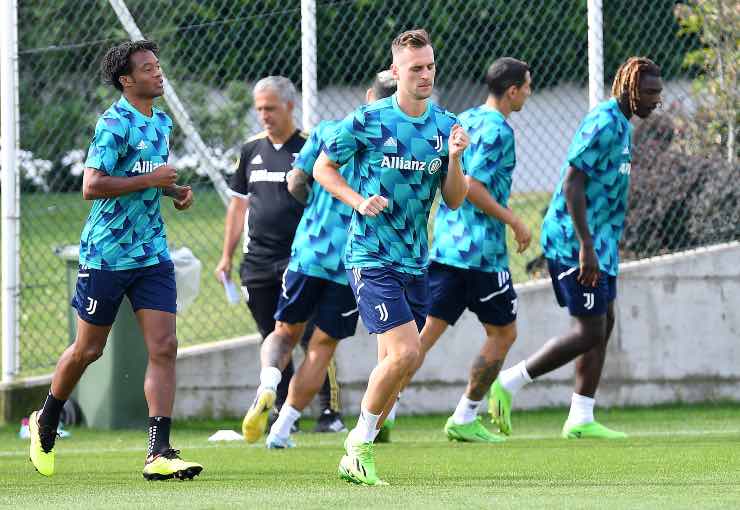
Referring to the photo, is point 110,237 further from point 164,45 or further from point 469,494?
point 164,45

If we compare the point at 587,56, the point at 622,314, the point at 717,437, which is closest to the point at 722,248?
the point at 622,314

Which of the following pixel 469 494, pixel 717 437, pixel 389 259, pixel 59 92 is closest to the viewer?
pixel 469 494

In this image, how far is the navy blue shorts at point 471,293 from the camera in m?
9.17

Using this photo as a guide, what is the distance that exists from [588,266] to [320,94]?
9.47 ft

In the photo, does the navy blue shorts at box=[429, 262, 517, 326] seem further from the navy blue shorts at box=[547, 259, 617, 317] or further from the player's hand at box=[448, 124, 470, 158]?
the player's hand at box=[448, 124, 470, 158]

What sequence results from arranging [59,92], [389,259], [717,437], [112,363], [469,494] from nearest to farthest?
[469,494] → [389,259] → [717,437] → [112,363] → [59,92]

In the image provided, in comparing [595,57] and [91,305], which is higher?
[595,57]

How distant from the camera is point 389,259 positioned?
22.8ft

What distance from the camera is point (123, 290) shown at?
7406mm

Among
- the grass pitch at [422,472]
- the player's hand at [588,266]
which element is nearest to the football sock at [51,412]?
the grass pitch at [422,472]

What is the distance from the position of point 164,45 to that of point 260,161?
6.59ft

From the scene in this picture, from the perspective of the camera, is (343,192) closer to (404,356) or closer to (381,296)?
(381,296)

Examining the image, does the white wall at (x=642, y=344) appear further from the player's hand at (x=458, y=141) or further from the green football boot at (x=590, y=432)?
the player's hand at (x=458, y=141)

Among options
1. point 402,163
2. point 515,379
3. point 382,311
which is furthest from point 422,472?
point 515,379
